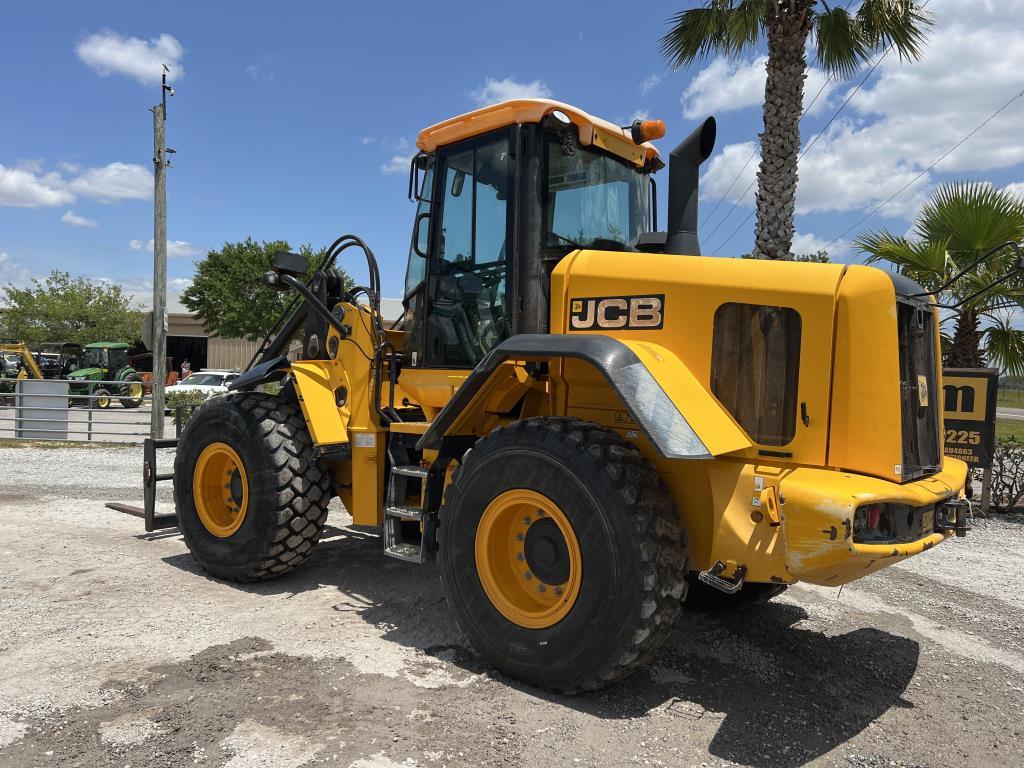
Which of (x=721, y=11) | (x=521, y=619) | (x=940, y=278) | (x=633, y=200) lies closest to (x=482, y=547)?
(x=521, y=619)

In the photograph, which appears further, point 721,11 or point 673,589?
point 721,11

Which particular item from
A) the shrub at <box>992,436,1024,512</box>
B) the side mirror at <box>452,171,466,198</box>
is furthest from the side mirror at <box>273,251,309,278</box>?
the shrub at <box>992,436,1024,512</box>

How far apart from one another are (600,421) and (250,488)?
2713 mm

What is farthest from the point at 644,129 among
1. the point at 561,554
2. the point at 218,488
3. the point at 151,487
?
the point at 151,487

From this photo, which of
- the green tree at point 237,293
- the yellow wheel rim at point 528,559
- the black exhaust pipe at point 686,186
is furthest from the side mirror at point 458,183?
the green tree at point 237,293

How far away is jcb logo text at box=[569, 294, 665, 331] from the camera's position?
149 inches

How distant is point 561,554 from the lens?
368 centimetres

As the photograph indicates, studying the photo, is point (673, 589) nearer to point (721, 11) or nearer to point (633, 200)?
point (633, 200)

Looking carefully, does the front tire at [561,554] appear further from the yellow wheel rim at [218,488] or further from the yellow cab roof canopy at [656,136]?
the yellow wheel rim at [218,488]

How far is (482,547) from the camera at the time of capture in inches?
153

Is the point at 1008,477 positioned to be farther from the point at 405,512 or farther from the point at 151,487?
the point at 151,487

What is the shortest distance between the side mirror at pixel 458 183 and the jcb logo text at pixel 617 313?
4.53ft

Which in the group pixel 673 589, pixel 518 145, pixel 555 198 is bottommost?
pixel 673 589

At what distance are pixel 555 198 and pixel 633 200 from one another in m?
0.80
